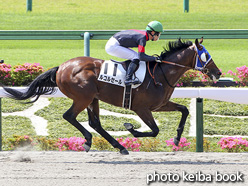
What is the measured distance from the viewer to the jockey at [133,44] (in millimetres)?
6645

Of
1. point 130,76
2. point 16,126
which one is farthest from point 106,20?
point 130,76

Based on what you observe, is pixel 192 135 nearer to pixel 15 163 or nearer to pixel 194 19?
pixel 15 163

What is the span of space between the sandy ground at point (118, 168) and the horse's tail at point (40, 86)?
0.77 metres

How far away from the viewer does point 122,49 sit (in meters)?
6.85

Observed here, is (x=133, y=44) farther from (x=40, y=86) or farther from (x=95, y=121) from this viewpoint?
(x=40, y=86)

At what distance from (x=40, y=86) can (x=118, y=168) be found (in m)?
1.78

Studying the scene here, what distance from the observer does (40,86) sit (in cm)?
712

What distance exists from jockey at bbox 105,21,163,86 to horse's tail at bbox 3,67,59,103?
842 mm

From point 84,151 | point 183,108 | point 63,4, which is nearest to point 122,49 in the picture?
point 183,108

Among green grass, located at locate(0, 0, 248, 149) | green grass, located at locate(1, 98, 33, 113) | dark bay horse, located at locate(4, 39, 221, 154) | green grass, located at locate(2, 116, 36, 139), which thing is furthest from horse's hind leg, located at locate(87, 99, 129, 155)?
green grass, located at locate(1, 98, 33, 113)

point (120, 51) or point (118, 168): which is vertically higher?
point (120, 51)

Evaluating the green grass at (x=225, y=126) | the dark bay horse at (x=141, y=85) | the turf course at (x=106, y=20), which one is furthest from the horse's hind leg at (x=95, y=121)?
the turf course at (x=106, y=20)

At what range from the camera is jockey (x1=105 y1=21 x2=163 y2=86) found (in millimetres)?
6645

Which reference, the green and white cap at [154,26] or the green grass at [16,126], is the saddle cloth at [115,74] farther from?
the green grass at [16,126]
